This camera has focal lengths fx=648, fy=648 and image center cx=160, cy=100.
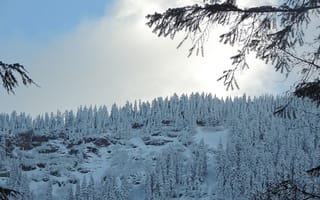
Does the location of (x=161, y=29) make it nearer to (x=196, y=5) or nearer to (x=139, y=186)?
(x=196, y=5)

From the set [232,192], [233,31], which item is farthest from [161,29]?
[232,192]

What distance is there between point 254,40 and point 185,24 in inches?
→ 37.1

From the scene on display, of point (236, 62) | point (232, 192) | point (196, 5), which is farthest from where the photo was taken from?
point (232, 192)

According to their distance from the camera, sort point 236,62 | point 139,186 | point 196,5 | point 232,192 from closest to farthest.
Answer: point 196,5 → point 236,62 → point 232,192 → point 139,186

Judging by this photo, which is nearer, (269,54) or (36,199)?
(269,54)

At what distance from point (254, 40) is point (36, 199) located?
170 meters

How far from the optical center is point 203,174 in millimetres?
173500

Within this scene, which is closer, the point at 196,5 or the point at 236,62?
the point at 196,5

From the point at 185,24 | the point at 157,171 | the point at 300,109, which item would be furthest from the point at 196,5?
the point at 157,171

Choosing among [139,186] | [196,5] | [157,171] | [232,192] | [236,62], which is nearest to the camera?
[196,5]

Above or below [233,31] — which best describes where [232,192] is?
below

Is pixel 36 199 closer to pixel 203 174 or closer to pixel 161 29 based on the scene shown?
pixel 203 174

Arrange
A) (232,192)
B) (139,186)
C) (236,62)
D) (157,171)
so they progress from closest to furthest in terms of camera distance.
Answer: (236,62), (232,192), (157,171), (139,186)

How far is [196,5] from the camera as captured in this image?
7.61 meters
